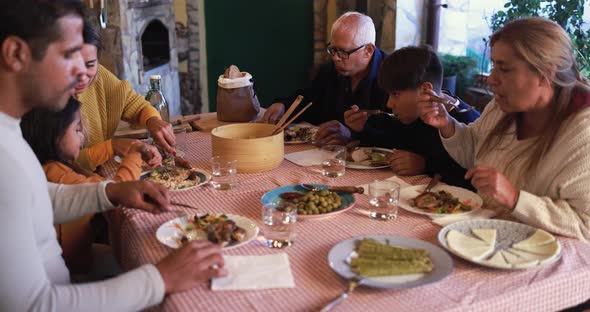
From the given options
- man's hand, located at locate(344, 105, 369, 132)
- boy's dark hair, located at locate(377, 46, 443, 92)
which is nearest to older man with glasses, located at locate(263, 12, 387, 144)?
man's hand, located at locate(344, 105, 369, 132)

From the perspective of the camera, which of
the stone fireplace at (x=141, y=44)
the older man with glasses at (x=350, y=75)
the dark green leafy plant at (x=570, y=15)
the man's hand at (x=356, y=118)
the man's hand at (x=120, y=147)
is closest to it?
the man's hand at (x=120, y=147)

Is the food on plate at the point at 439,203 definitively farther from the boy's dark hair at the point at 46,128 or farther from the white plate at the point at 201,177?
the boy's dark hair at the point at 46,128

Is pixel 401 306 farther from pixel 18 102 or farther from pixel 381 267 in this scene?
pixel 18 102

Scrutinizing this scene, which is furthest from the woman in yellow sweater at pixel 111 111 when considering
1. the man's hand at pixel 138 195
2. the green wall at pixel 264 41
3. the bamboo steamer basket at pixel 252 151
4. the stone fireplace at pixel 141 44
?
the green wall at pixel 264 41

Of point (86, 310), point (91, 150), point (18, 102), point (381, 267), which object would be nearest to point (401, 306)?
point (381, 267)

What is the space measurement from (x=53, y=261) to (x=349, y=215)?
79 cm

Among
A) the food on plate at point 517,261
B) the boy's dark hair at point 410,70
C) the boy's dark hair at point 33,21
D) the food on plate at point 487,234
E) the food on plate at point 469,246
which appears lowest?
the food on plate at point 517,261

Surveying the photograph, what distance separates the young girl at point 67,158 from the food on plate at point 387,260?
0.83 metres

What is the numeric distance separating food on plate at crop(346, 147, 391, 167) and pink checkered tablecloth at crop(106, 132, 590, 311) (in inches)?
17.8

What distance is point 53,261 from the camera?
134 centimetres

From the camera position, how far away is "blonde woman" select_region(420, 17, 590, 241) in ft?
4.85

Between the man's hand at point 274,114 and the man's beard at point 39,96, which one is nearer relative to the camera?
the man's beard at point 39,96

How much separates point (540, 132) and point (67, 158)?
146 cm

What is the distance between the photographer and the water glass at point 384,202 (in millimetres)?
1624
